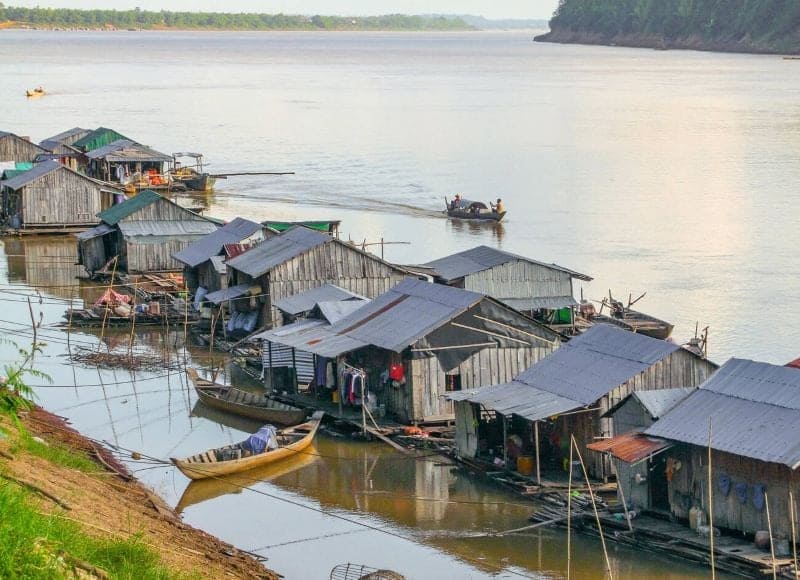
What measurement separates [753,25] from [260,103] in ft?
262

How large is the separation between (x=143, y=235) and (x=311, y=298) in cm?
1279

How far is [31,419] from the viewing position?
24766 millimetres

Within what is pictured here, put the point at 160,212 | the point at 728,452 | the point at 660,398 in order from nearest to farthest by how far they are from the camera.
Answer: the point at 728,452
the point at 660,398
the point at 160,212

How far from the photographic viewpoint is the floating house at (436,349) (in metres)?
26.4

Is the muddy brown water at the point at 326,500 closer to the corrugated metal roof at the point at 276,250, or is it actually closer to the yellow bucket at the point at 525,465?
the yellow bucket at the point at 525,465

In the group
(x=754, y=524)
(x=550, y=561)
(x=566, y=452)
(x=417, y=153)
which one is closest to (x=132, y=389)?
(x=566, y=452)

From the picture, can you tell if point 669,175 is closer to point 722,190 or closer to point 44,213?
point 722,190

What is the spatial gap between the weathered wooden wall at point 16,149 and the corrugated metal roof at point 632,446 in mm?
51983

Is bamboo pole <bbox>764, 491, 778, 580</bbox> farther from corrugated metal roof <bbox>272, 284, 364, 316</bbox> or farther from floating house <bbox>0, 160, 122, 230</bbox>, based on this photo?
floating house <bbox>0, 160, 122, 230</bbox>

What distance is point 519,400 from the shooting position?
23.4 meters

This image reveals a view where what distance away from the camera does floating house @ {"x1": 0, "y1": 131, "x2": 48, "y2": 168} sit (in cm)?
6738

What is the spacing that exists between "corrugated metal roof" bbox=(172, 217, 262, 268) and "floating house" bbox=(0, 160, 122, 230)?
14.3 m

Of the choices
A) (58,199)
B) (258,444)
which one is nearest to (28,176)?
(58,199)

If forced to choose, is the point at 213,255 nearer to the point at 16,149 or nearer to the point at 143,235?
the point at 143,235
